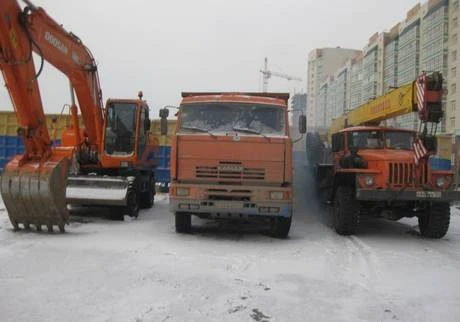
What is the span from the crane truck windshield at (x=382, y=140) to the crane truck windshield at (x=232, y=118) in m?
2.49

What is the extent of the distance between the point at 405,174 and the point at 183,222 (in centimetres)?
410

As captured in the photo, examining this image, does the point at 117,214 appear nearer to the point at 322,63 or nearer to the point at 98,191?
the point at 98,191

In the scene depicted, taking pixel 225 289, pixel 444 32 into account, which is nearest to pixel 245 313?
pixel 225 289

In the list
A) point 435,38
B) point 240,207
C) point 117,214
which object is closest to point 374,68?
point 435,38

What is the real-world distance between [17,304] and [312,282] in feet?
10.6

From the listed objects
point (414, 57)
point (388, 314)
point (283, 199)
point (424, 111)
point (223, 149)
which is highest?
point (414, 57)

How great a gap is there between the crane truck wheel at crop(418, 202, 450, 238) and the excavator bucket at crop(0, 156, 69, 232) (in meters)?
6.67

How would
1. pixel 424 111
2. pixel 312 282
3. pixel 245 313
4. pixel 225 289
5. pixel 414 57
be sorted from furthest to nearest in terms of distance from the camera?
1. pixel 414 57
2. pixel 424 111
3. pixel 312 282
4. pixel 225 289
5. pixel 245 313

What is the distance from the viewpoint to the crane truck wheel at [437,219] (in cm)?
948

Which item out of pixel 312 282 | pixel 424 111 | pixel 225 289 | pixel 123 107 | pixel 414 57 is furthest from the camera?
pixel 414 57

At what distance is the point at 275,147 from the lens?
28.3 ft

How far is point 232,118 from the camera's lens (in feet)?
30.0

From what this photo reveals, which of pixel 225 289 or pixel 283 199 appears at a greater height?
pixel 283 199

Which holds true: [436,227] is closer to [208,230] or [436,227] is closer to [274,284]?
[208,230]
